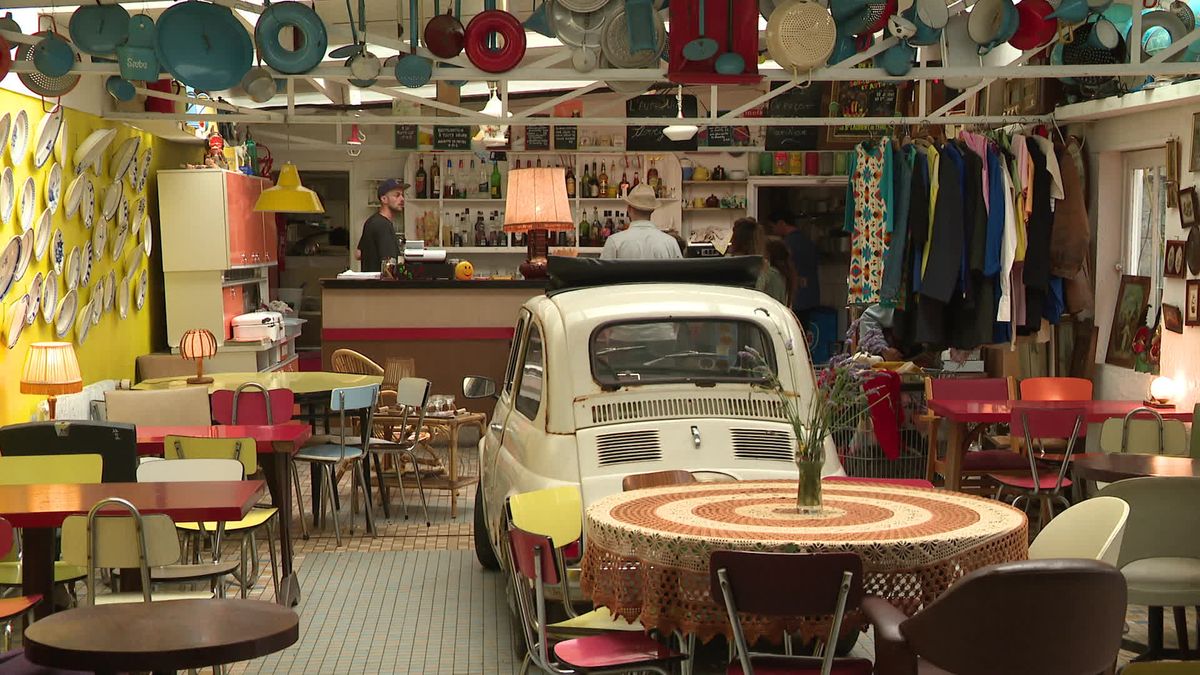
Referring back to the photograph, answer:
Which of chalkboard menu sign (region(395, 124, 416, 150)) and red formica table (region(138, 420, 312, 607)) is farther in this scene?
chalkboard menu sign (region(395, 124, 416, 150))

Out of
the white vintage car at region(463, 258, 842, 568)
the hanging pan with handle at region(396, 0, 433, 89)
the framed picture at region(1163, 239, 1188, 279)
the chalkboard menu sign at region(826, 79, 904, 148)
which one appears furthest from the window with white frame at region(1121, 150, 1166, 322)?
the hanging pan with handle at region(396, 0, 433, 89)

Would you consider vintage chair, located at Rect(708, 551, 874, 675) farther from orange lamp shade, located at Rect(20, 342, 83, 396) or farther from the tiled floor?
orange lamp shade, located at Rect(20, 342, 83, 396)

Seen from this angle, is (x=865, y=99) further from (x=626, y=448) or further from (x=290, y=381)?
(x=626, y=448)

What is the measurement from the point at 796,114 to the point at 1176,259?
6.42 meters

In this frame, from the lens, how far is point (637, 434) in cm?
545

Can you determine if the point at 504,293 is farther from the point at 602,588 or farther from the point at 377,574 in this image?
the point at 602,588

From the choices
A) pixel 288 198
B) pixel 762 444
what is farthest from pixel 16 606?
pixel 288 198

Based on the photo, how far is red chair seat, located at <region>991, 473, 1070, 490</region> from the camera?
7.13 meters

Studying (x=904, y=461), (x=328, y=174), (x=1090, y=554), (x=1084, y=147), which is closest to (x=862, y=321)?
(x=904, y=461)

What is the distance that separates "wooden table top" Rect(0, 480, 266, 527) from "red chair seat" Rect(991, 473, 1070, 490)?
376 centimetres

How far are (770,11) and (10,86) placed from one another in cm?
450

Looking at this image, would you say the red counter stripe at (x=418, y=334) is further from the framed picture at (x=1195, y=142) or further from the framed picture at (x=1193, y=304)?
the framed picture at (x=1195, y=142)

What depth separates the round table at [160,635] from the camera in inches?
122

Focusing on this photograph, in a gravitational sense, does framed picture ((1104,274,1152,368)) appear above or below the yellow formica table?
above
